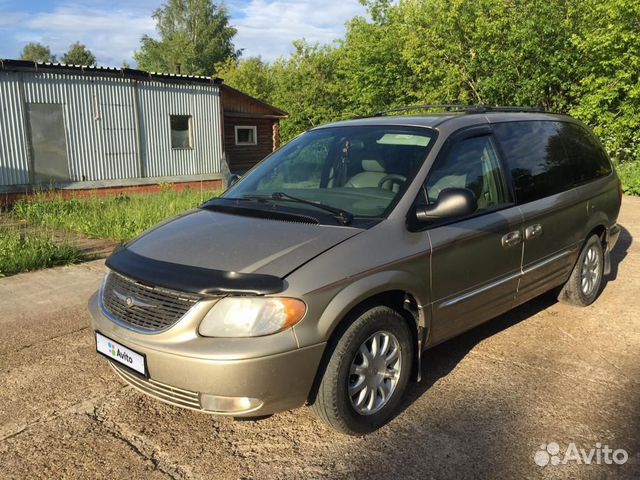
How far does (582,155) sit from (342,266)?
345cm

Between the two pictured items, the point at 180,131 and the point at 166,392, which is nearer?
the point at 166,392

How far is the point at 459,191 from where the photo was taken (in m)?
3.30

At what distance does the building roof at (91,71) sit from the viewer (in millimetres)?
13214

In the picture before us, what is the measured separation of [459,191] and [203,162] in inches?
621

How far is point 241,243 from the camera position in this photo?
3059 mm

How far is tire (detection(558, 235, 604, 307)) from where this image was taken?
5082mm

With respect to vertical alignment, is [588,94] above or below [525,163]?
above

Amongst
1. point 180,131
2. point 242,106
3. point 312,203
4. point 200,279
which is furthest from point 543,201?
point 242,106

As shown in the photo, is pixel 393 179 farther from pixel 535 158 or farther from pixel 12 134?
pixel 12 134

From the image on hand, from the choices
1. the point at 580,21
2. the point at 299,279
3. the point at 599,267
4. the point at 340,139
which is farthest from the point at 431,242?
the point at 580,21

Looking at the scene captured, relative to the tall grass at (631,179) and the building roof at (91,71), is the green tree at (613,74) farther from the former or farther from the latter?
the building roof at (91,71)

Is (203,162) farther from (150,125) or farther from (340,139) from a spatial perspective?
(340,139)

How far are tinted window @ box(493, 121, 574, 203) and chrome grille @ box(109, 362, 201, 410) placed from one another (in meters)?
2.78

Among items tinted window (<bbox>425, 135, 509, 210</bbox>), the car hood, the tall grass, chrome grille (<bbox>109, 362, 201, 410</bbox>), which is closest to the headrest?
tinted window (<bbox>425, 135, 509, 210</bbox>)
